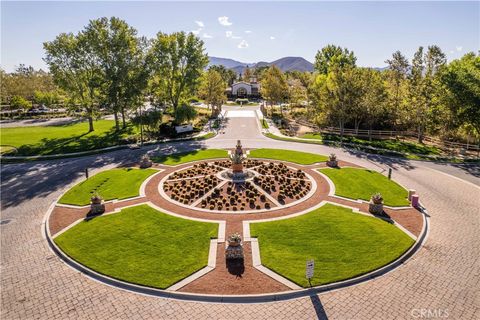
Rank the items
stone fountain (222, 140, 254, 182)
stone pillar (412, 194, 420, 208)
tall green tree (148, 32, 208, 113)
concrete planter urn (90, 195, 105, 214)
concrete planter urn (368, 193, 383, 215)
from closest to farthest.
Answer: concrete planter urn (368, 193, 383, 215) < concrete planter urn (90, 195, 105, 214) < stone pillar (412, 194, 420, 208) < stone fountain (222, 140, 254, 182) < tall green tree (148, 32, 208, 113)

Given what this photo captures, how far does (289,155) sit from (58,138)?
41.2 m

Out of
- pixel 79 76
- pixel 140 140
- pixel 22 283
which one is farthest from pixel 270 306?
pixel 79 76

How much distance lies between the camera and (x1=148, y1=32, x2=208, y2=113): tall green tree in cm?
5594

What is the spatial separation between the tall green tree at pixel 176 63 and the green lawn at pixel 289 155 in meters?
25.4

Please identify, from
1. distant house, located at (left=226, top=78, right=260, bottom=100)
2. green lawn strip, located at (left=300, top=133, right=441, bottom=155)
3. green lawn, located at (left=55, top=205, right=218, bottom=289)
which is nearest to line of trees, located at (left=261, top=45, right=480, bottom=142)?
green lawn strip, located at (left=300, top=133, right=441, bottom=155)

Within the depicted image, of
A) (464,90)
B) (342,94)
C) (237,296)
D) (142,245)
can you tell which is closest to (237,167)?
(142,245)

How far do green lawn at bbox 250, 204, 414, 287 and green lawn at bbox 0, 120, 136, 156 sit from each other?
3684 centimetres

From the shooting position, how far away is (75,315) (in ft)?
46.1

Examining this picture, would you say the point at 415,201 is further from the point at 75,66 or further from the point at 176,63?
the point at 75,66

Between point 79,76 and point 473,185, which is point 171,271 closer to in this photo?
point 473,185

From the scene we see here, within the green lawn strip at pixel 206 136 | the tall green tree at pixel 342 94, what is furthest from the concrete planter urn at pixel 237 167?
the tall green tree at pixel 342 94

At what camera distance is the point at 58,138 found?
53250 mm

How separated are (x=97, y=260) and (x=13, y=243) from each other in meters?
7.35

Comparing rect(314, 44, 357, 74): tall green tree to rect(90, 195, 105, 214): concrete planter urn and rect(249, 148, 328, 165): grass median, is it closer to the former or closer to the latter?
rect(249, 148, 328, 165): grass median
